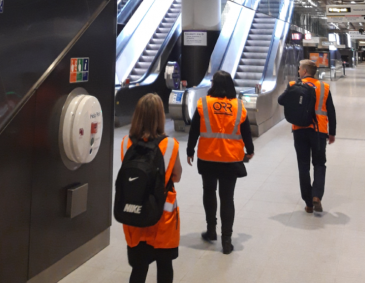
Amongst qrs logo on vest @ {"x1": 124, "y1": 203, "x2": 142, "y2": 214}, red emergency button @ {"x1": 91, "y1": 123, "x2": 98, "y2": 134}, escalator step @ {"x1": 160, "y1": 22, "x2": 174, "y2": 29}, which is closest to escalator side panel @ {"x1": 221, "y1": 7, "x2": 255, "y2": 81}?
escalator step @ {"x1": 160, "y1": 22, "x2": 174, "y2": 29}

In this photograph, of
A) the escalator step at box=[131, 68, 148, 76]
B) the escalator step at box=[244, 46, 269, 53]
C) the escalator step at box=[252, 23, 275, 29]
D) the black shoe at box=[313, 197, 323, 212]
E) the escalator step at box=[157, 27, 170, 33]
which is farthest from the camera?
the escalator step at box=[157, 27, 170, 33]

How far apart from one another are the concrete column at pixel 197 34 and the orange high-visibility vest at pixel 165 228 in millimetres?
9328

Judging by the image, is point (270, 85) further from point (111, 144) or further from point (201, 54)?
point (111, 144)

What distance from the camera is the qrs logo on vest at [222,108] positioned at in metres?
3.84

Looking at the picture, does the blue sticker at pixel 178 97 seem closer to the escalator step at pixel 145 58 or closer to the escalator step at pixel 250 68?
the escalator step at pixel 250 68

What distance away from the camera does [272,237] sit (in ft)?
14.3

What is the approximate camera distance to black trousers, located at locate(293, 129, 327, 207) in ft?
16.1

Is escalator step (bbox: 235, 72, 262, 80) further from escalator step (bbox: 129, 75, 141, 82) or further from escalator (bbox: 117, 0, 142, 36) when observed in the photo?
escalator (bbox: 117, 0, 142, 36)

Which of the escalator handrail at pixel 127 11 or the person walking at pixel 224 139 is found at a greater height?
the escalator handrail at pixel 127 11

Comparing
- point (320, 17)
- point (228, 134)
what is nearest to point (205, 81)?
point (228, 134)

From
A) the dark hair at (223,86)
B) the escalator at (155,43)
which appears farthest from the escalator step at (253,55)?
the dark hair at (223,86)

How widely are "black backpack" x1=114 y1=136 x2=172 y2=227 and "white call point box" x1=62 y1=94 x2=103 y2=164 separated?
684mm

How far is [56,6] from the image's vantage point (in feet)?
10.2

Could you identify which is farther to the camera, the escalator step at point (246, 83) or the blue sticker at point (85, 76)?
the escalator step at point (246, 83)
